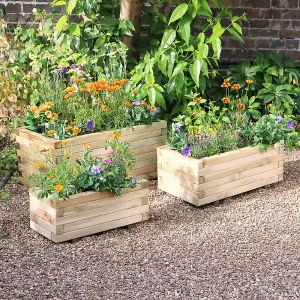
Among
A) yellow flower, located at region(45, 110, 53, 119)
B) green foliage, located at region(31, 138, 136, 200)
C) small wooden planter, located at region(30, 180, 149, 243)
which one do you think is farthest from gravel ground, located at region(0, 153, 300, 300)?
yellow flower, located at region(45, 110, 53, 119)

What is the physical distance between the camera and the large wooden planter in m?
5.03

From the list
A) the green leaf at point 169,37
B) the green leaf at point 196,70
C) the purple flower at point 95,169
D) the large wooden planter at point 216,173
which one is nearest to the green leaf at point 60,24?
the green leaf at point 169,37

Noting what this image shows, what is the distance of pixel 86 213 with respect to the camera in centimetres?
448

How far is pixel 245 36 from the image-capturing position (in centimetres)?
749

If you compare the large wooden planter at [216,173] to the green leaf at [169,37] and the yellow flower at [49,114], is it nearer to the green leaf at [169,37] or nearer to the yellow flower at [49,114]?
the yellow flower at [49,114]

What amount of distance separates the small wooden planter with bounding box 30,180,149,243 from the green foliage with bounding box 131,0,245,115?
1303mm

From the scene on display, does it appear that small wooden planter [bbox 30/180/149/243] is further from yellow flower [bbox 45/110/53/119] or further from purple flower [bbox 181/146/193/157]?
yellow flower [bbox 45/110/53/119]

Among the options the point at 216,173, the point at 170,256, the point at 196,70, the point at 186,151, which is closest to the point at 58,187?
the point at 170,256

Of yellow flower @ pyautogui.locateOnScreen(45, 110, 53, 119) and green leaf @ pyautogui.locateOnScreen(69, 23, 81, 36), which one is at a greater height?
green leaf @ pyautogui.locateOnScreen(69, 23, 81, 36)

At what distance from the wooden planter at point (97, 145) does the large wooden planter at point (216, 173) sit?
0.86 feet

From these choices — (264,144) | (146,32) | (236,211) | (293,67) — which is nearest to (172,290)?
(236,211)

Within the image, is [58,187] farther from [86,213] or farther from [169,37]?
[169,37]

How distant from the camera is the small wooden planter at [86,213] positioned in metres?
4.39

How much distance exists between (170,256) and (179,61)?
2214 mm
